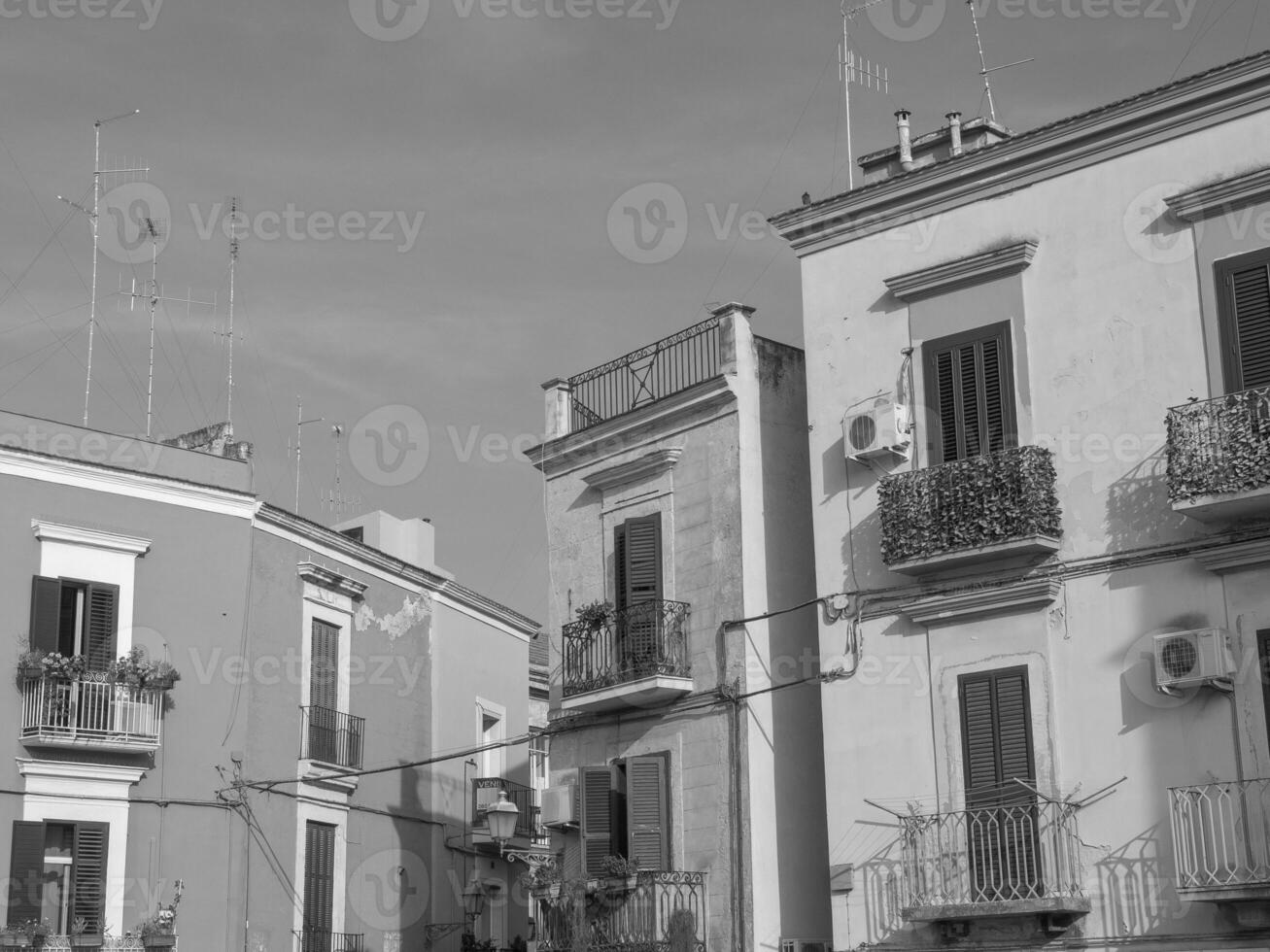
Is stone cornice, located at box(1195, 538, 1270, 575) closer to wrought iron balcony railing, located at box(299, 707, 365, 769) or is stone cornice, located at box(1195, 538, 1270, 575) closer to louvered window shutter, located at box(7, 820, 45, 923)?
wrought iron balcony railing, located at box(299, 707, 365, 769)

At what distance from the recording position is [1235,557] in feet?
58.0

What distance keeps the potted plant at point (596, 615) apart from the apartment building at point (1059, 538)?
3634 millimetres

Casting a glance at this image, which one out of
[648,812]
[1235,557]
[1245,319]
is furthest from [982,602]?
[648,812]

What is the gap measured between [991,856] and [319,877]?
44.2 feet

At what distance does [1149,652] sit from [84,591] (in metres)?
15.7

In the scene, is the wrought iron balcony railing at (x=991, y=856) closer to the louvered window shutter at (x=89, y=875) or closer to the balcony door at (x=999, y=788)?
the balcony door at (x=999, y=788)

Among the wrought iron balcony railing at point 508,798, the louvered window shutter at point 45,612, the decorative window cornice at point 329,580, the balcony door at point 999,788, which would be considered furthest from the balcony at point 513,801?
the balcony door at point 999,788

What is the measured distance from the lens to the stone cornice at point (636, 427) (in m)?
23.6

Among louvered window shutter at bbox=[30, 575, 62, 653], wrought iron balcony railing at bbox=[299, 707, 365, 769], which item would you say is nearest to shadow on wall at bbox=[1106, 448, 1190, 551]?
wrought iron balcony railing at bbox=[299, 707, 365, 769]

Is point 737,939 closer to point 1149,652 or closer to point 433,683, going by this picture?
point 1149,652

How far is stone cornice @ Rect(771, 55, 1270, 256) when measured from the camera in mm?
18672

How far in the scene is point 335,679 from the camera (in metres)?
29.6

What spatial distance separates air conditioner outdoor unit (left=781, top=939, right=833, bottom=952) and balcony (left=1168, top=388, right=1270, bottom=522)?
24.5ft

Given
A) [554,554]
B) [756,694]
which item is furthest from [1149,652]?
[554,554]
